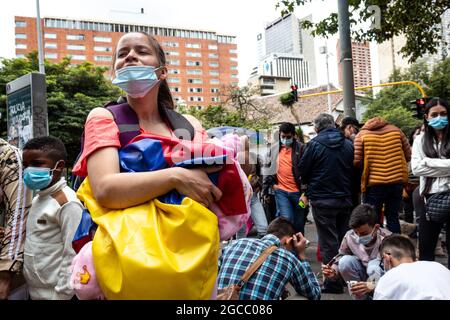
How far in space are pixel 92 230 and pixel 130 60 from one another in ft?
1.96

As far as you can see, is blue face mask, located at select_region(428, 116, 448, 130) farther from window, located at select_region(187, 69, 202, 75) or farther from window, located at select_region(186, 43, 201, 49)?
window, located at select_region(186, 43, 201, 49)

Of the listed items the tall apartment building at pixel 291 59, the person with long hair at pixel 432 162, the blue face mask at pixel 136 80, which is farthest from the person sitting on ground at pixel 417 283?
the tall apartment building at pixel 291 59

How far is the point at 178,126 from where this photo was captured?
1.58 metres

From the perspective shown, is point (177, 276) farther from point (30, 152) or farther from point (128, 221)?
point (30, 152)

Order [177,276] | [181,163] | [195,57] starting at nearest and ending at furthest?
1. [177,276]
2. [181,163]
3. [195,57]

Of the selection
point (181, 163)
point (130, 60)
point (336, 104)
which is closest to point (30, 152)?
point (130, 60)

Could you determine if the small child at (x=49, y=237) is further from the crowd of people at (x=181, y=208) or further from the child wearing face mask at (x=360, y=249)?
the child wearing face mask at (x=360, y=249)

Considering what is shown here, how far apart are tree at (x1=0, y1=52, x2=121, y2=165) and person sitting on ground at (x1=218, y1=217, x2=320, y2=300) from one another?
53.4ft

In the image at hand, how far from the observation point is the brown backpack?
2499 mm

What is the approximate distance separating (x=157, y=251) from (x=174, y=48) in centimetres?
11794

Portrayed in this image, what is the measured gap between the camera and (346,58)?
784 cm

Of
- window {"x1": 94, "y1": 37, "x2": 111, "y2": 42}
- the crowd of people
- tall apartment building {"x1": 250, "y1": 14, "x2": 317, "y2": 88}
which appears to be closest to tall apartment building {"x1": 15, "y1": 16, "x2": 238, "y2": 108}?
window {"x1": 94, "y1": 37, "x2": 111, "y2": 42}

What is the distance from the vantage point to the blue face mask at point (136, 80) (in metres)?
1.53
